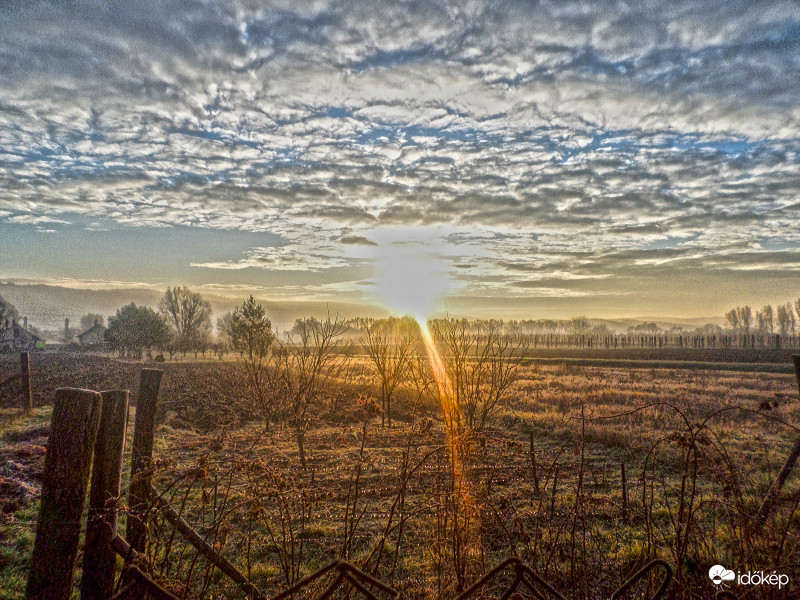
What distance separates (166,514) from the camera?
2584 millimetres

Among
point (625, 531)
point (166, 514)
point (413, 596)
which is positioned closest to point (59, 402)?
point (166, 514)

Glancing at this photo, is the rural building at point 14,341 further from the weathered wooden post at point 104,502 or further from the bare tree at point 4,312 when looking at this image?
the weathered wooden post at point 104,502

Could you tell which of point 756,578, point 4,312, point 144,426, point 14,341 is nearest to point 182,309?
point 4,312

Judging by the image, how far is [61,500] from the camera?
6.87 ft

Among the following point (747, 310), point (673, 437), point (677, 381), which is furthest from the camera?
point (747, 310)

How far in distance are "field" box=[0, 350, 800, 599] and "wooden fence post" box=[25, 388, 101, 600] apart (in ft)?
1.24

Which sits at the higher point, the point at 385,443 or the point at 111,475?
the point at 111,475

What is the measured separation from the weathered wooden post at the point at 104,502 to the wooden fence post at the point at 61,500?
0.16 m

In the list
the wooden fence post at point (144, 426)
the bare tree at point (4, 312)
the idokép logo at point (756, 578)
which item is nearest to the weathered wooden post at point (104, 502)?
the wooden fence post at point (144, 426)

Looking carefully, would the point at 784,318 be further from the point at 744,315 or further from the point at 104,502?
the point at 104,502

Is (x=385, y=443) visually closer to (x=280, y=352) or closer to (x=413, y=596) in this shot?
(x=280, y=352)

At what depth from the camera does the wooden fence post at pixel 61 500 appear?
2070mm

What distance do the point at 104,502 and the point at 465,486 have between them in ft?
7.45

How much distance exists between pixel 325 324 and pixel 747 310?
722 ft
